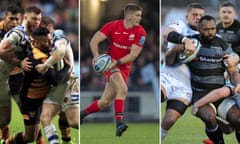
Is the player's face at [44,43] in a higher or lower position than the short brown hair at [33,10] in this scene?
lower

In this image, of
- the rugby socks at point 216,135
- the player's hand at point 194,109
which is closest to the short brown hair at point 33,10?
the player's hand at point 194,109

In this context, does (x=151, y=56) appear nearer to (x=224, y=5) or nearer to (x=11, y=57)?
(x=224, y=5)

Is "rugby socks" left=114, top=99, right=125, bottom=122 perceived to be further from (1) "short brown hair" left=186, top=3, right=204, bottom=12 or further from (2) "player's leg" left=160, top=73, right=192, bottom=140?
(1) "short brown hair" left=186, top=3, right=204, bottom=12

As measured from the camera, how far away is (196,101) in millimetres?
8672

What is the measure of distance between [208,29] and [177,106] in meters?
0.95

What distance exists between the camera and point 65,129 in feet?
28.3

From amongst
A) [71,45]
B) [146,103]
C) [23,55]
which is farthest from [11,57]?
[146,103]

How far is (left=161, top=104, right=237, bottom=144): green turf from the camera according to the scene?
28.3 ft

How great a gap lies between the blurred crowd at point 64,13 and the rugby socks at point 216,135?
176 centimetres

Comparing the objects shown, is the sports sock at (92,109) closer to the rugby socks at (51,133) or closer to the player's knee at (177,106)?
the rugby socks at (51,133)

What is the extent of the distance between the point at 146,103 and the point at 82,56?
11.6ft

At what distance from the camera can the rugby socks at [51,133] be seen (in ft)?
27.6

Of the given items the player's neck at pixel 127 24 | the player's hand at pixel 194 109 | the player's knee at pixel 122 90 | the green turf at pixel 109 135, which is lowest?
the green turf at pixel 109 135

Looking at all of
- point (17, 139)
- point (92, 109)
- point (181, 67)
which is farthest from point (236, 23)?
point (17, 139)
